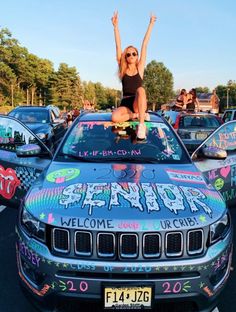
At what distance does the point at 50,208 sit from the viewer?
10.5ft

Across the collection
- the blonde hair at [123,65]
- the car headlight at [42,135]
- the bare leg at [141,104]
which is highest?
the blonde hair at [123,65]

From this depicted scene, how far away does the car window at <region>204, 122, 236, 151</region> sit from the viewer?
5.54 meters

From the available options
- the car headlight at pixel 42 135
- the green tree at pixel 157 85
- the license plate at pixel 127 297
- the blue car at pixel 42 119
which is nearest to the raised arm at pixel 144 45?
the license plate at pixel 127 297

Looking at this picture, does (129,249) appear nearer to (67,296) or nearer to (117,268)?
(117,268)

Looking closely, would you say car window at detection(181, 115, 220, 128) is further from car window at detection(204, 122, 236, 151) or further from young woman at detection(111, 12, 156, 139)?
car window at detection(204, 122, 236, 151)

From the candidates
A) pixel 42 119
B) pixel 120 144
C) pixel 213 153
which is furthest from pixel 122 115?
pixel 42 119

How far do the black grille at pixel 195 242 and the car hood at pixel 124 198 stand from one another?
0.05 m

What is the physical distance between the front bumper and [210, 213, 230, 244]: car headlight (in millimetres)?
95

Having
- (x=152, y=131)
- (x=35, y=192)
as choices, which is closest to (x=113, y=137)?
(x=152, y=131)

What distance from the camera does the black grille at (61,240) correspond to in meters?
2.98

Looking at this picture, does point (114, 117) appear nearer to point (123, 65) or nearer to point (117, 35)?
point (123, 65)

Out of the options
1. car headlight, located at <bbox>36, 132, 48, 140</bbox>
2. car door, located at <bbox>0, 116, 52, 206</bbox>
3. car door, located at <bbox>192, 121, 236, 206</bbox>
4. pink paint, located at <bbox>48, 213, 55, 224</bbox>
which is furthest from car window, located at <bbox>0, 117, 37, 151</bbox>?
car headlight, located at <bbox>36, 132, 48, 140</bbox>

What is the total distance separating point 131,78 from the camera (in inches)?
250

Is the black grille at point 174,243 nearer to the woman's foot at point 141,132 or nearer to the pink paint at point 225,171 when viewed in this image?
the woman's foot at point 141,132
